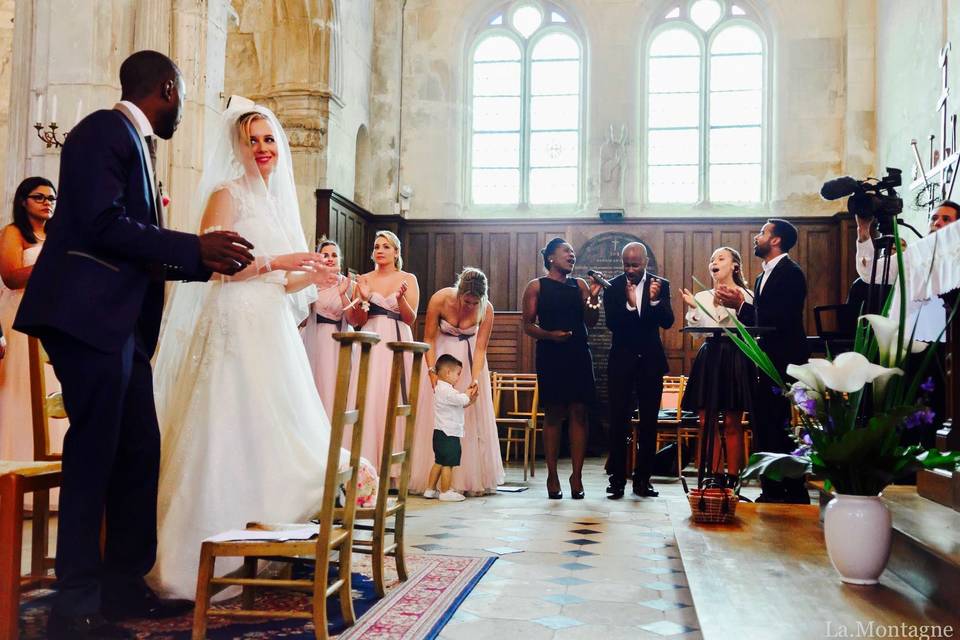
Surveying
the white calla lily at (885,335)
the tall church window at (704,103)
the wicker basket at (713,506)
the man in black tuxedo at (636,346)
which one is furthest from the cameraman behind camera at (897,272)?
the tall church window at (704,103)

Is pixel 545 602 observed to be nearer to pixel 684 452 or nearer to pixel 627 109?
pixel 684 452

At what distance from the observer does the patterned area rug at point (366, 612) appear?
2.99 m

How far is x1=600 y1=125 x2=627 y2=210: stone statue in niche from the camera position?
12.6 metres

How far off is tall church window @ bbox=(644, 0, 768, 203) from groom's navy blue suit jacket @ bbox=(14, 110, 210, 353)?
10572 millimetres

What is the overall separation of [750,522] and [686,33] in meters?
9.85

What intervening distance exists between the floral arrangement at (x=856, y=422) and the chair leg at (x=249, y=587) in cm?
165

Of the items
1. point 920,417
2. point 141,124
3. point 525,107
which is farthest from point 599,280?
point 525,107

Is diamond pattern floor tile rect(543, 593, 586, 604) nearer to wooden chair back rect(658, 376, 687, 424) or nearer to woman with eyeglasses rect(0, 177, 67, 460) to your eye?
woman with eyeglasses rect(0, 177, 67, 460)

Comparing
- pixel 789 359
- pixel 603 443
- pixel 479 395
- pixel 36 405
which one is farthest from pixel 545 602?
pixel 603 443

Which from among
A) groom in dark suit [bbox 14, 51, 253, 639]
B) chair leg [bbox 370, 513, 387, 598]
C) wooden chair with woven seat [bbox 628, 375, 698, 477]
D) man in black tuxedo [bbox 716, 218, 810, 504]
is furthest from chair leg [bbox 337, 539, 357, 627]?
wooden chair with woven seat [bbox 628, 375, 698, 477]

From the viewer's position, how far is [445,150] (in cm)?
1298

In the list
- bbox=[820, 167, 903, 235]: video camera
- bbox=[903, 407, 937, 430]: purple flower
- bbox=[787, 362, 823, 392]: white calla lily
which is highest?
bbox=[820, 167, 903, 235]: video camera

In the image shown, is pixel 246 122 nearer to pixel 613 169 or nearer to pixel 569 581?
pixel 569 581

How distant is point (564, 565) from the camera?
4277mm
